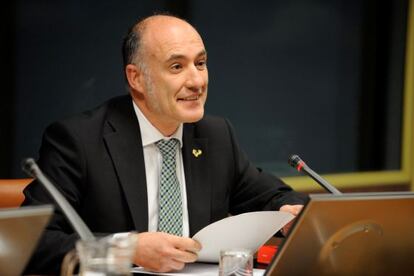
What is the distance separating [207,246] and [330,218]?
0.45 m

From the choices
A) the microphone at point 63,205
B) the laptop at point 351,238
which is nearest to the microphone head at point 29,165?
the microphone at point 63,205

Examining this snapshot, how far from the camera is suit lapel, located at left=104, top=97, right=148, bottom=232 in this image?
7.50 feet

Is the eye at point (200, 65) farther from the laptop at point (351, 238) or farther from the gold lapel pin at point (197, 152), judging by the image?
the laptop at point (351, 238)

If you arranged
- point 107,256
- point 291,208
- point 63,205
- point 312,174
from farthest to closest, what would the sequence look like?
1. point 291,208
2. point 312,174
3. point 63,205
4. point 107,256

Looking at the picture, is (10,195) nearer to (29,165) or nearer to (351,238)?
(29,165)

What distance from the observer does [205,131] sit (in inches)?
102

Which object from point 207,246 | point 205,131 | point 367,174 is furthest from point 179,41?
point 367,174

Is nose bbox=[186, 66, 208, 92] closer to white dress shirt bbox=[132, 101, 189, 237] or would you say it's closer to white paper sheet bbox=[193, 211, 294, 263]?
white dress shirt bbox=[132, 101, 189, 237]

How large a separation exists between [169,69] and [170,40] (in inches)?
3.6

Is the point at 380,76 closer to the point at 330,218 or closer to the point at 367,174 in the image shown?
the point at 367,174

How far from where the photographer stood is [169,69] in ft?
7.73

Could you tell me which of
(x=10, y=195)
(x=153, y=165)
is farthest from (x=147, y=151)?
(x=10, y=195)

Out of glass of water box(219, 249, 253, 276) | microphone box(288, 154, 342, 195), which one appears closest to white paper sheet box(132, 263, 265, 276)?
glass of water box(219, 249, 253, 276)

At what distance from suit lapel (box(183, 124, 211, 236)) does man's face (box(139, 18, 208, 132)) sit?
5.5 inches
